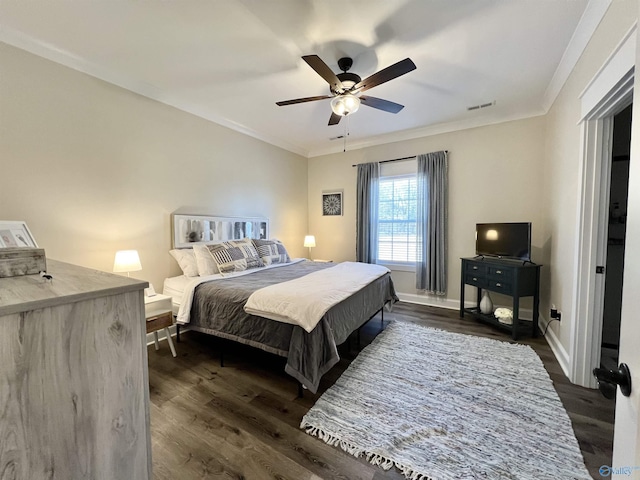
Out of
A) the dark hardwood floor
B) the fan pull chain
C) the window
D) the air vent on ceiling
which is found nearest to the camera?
the dark hardwood floor

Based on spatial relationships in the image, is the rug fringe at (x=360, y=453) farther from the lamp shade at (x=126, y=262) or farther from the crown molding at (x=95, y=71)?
the crown molding at (x=95, y=71)

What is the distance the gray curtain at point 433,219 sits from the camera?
3980mm

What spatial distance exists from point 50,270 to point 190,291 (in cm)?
150

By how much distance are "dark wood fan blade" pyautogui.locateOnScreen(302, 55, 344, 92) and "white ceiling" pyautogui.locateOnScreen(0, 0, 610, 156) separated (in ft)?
1.00

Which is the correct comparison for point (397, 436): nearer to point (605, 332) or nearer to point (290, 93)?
point (605, 332)

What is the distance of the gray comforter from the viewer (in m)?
1.87

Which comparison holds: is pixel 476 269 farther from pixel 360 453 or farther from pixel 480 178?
pixel 360 453

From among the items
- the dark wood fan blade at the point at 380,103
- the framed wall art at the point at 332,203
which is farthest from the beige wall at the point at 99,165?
the dark wood fan blade at the point at 380,103

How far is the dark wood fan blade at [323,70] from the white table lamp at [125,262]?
234 cm

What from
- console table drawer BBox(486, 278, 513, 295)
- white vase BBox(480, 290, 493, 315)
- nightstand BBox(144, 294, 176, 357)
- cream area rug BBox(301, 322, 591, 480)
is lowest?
cream area rug BBox(301, 322, 591, 480)

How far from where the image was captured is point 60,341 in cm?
74

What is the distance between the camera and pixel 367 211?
181 inches

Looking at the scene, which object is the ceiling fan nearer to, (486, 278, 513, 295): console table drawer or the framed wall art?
(486, 278, 513, 295): console table drawer

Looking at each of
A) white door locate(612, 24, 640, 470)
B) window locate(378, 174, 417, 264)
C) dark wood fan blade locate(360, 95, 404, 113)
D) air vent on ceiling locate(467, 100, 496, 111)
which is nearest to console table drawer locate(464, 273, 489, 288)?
window locate(378, 174, 417, 264)
